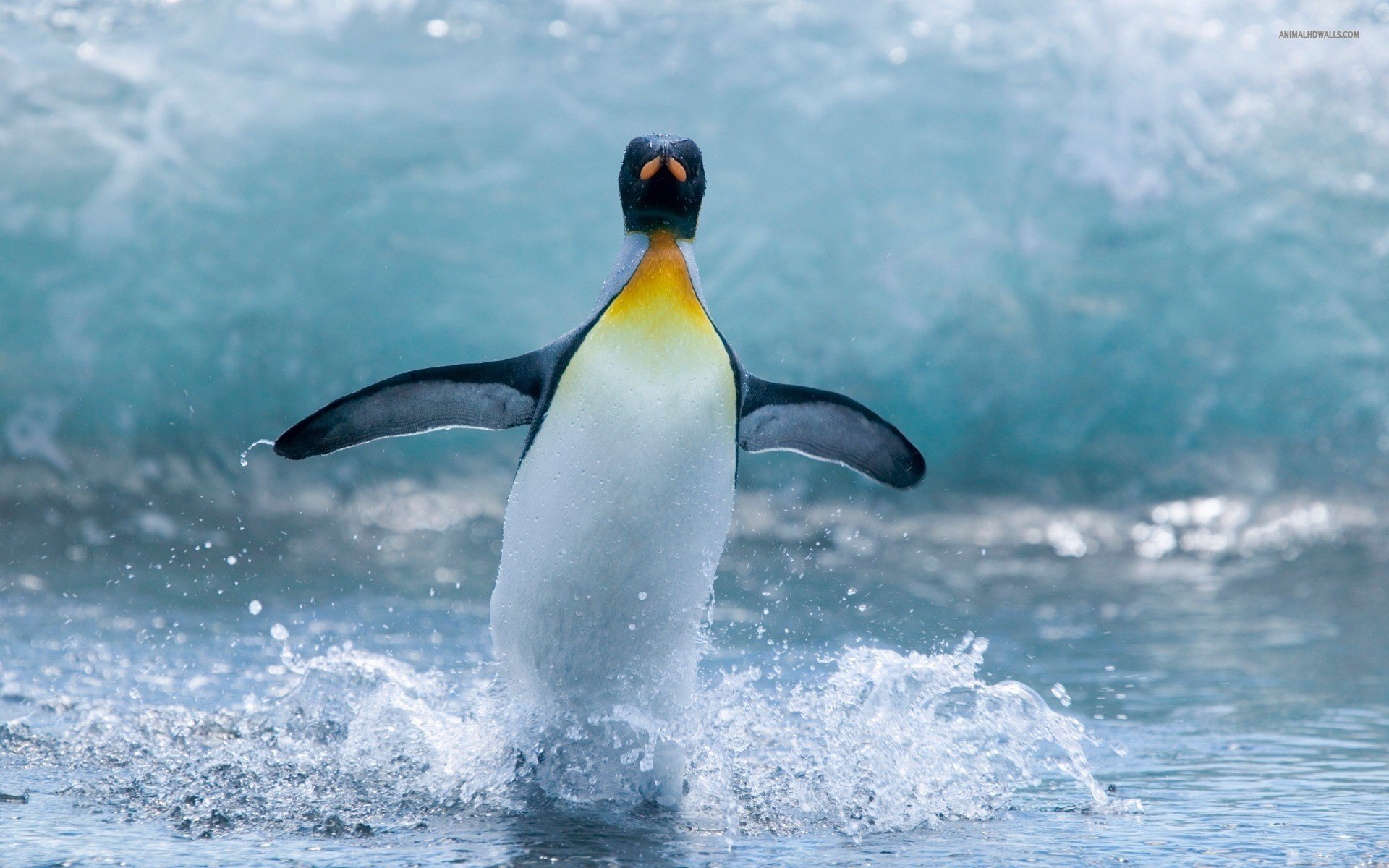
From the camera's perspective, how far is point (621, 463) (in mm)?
2588

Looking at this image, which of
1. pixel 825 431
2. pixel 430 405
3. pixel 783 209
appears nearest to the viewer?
pixel 430 405

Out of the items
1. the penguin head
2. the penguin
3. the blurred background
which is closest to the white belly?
the penguin

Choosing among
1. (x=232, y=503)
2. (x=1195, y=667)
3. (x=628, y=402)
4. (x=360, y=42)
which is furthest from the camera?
(x=360, y=42)

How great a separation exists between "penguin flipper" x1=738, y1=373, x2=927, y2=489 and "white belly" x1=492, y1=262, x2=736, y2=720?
0.19 m

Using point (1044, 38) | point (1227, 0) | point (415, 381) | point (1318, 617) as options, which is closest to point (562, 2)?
point (1044, 38)

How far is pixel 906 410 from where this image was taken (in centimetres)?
964

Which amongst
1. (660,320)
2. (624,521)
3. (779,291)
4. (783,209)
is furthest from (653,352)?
(783,209)

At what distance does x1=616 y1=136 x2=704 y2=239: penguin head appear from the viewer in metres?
2.69

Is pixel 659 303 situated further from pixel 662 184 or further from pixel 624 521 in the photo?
pixel 624 521

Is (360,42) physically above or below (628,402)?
above

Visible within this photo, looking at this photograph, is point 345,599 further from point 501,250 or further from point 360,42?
point 360,42

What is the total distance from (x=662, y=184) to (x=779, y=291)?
727 centimetres

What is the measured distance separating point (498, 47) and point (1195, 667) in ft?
25.7

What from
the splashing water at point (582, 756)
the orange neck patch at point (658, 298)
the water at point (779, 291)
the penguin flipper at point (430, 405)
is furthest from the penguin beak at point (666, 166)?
the water at point (779, 291)
